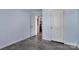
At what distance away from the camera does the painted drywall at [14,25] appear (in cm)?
203

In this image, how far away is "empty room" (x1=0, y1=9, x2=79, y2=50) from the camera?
2057 millimetres

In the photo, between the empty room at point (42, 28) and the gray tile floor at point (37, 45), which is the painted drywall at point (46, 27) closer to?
the empty room at point (42, 28)

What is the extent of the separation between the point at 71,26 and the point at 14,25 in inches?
46.8

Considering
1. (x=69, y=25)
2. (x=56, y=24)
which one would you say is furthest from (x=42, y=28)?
(x=69, y=25)

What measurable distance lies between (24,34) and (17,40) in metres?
0.19

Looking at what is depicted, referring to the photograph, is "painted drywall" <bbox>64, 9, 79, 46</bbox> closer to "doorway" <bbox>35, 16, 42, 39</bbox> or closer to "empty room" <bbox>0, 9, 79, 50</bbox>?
"empty room" <bbox>0, 9, 79, 50</bbox>

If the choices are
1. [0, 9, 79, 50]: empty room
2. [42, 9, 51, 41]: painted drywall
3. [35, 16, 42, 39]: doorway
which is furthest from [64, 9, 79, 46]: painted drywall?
[35, 16, 42, 39]: doorway

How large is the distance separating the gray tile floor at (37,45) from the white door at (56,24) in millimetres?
145

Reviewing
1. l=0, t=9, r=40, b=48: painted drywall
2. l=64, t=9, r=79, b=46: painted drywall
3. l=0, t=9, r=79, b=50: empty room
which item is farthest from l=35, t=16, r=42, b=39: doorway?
l=64, t=9, r=79, b=46: painted drywall

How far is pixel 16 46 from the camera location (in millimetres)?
2117

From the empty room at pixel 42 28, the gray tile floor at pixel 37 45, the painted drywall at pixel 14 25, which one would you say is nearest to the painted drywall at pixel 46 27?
the empty room at pixel 42 28

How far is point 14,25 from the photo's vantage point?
2072 millimetres

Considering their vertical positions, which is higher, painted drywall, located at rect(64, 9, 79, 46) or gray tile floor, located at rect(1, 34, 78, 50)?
painted drywall, located at rect(64, 9, 79, 46)
